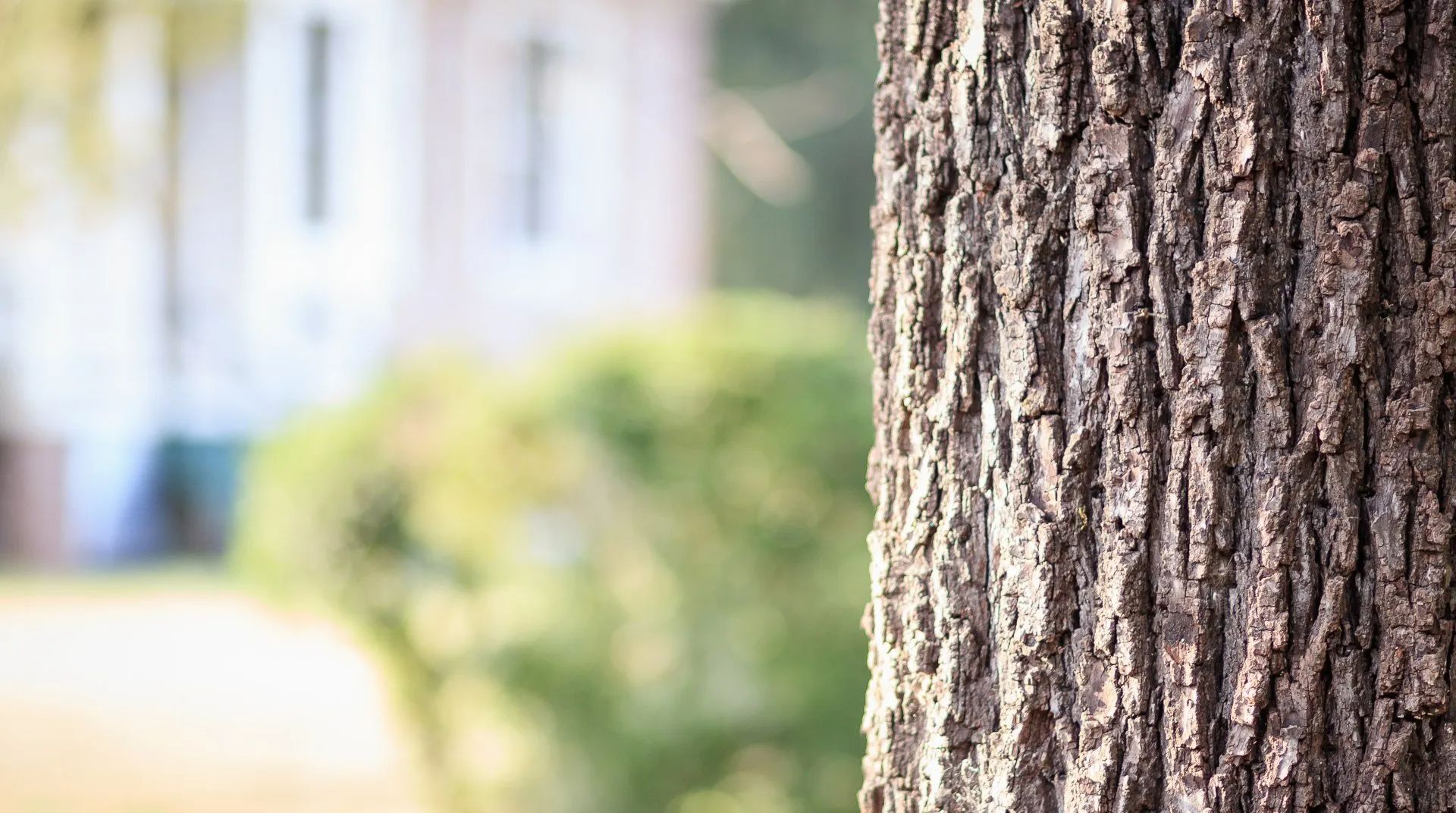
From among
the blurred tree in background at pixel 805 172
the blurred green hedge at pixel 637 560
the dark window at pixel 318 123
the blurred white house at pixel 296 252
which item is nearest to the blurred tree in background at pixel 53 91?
the blurred green hedge at pixel 637 560

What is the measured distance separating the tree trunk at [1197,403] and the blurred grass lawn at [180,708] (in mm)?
5355

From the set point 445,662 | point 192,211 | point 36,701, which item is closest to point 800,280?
point 192,211

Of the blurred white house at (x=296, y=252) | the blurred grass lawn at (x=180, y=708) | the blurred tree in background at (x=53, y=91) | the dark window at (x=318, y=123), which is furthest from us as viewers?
the dark window at (x=318, y=123)

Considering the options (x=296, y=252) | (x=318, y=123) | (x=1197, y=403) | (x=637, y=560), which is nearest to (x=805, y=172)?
(x=318, y=123)

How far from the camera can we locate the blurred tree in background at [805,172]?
29.1 meters

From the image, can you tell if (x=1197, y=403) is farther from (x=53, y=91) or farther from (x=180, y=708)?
(x=180, y=708)

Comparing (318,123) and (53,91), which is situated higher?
(318,123)

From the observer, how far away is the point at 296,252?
15445mm

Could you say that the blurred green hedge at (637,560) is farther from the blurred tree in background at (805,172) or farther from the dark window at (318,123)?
the blurred tree in background at (805,172)

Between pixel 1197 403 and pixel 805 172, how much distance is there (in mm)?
27452

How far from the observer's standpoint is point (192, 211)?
607 inches

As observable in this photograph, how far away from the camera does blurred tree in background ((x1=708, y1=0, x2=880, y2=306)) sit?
95.4ft

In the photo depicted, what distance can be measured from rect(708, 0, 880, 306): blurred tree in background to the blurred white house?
12992mm

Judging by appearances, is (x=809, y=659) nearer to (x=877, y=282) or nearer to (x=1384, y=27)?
(x=877, y=282)
